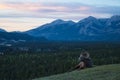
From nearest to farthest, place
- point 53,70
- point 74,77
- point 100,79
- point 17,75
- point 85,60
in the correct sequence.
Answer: point 100,79 → point 74,77 → point 85,60 → point 17,75 → point 53,70

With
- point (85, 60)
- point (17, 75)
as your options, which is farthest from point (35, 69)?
point (85, 60)

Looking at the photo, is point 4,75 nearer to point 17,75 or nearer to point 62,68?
point 17,75

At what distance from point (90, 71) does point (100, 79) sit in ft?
13.4

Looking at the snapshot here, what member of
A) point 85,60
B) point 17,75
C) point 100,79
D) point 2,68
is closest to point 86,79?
point 100,79

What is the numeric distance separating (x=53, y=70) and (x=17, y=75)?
14625 millimetres

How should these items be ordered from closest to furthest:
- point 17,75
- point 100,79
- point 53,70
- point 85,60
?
point 100,79 < point 85,60 < point 17,75 < point 53,70

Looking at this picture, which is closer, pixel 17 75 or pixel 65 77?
pixel 65 77

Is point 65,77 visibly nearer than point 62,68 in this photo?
Yes

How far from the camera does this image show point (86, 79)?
30.5 metres

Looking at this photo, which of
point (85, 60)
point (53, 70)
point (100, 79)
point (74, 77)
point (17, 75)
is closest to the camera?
point (100, 79)

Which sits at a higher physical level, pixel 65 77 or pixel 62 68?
pixel 65 77

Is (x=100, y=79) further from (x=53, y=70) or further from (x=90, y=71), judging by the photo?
(x=53, y=70)

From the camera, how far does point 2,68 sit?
426 feet

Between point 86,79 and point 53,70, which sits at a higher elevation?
point 86,79
